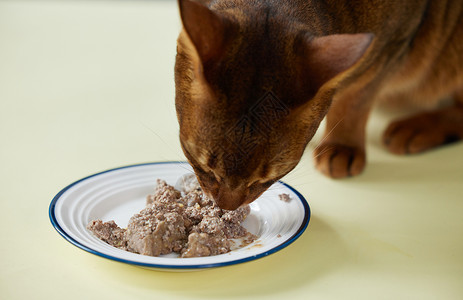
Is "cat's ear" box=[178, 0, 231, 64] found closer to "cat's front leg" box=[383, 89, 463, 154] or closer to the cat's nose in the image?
the cat's nose

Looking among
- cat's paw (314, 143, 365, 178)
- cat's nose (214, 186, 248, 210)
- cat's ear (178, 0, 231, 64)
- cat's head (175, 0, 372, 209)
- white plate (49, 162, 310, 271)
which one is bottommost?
cat's paw (314, 143, 365, 178)

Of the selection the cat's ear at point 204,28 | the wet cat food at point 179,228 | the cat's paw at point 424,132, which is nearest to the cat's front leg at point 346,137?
the cat's paw at point 424,132

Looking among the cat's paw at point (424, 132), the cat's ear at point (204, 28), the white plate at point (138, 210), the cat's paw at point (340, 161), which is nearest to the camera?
the cat's ear at point (204, 28)

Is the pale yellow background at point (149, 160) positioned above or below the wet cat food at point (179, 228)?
below

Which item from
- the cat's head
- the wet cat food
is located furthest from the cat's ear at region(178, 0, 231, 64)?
the wet cat food

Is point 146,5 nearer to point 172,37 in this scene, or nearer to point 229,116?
point 172,37

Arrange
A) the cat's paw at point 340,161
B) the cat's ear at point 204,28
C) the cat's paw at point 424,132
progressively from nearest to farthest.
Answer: the cat's ear at point 204,28, the cat's paw at point 340,161, the cat's paw at point 424,132

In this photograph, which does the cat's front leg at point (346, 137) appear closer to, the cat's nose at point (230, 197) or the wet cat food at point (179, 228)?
the wet cat food at point (179, 228)
